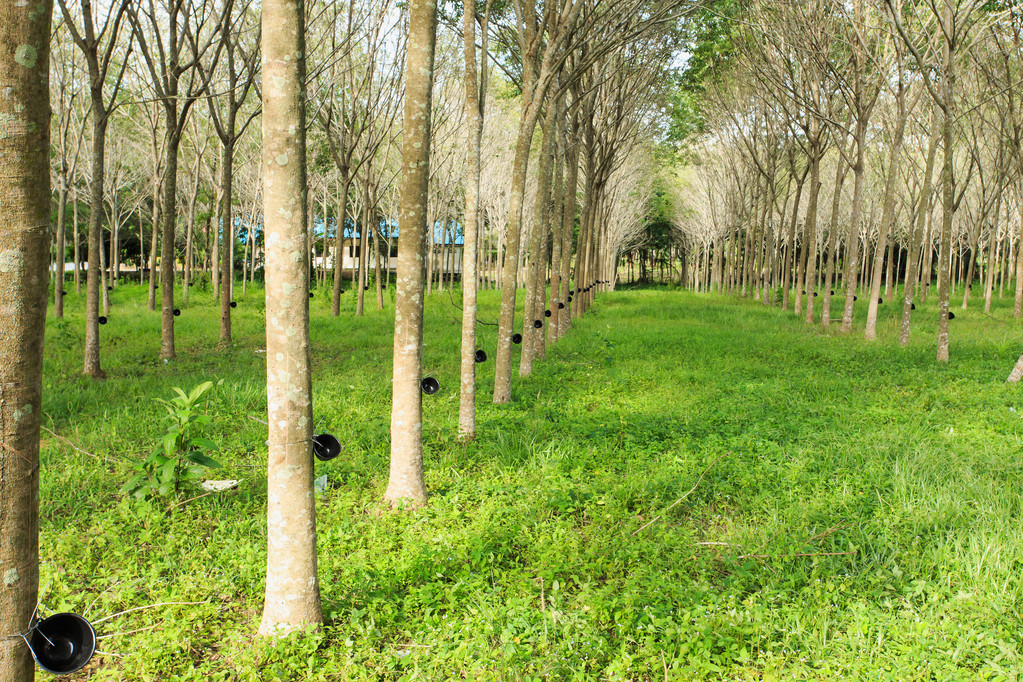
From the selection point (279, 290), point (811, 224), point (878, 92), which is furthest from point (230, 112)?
point (811, 224)

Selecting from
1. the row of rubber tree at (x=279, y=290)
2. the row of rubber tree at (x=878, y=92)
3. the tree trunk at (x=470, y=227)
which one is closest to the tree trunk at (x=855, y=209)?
the row of rubber tree at (x=878, y=92)

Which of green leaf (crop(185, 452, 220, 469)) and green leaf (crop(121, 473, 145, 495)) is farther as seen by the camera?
green leaf (crop(185, 452, 220, 469))

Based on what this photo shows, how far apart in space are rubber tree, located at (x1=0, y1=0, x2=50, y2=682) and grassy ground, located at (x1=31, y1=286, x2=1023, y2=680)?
1.28 meters

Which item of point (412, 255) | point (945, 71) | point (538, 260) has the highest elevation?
point (945, 71)

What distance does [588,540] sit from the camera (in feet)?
13.9

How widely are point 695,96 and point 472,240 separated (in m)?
18.1

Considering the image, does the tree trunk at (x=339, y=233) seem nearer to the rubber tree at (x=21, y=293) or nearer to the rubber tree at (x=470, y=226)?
the rubber tree at (x=470, y=226)

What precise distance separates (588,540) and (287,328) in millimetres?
2456

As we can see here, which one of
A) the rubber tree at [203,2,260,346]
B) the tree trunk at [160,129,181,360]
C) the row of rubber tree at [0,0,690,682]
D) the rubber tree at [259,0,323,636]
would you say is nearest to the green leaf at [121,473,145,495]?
the row of rubber tree at [0,0,690,682]

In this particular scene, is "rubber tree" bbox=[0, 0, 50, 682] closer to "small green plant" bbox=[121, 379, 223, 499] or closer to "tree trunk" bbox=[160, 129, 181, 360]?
"small green plant" bbox=[121, 379, 223, 499]

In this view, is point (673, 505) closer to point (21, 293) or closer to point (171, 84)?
point (21, 293)

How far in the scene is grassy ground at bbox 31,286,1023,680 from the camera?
3041 mm

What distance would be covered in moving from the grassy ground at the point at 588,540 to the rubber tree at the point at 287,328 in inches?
11.1

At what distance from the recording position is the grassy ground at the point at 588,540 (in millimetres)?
3041
